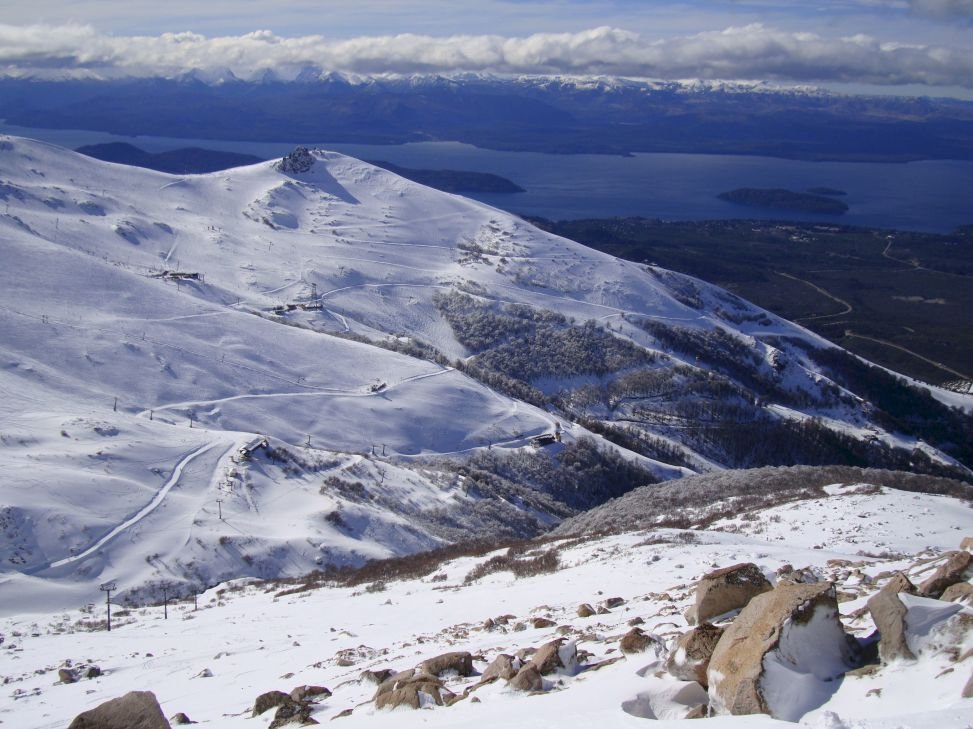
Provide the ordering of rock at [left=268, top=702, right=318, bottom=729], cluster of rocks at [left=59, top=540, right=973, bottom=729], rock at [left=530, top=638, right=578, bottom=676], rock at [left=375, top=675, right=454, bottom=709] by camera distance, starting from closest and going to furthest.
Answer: cluster of rocks at [left=59, top=540, right=973, bottom=729] < rock at [left=375, top=675, right=454, bottom=709] < rock at [left=530, top=638, right=578, bottom=676] < rock at [left=268, top=702, right=318, bottom=729]

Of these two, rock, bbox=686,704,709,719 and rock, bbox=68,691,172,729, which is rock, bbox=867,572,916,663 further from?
rock, bbox=68,691,172,729

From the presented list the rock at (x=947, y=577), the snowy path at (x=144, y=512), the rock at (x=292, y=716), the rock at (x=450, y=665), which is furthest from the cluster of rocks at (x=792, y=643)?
the snowy path at (x=144, y=512)

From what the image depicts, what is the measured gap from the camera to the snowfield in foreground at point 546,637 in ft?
24.4

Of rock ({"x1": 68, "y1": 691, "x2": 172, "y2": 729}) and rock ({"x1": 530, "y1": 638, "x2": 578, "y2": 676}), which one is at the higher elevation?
rock ({"x1": 530, "y1": 638, "x2": 578, "y2": 676})

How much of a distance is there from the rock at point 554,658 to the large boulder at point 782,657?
2017 millimetres

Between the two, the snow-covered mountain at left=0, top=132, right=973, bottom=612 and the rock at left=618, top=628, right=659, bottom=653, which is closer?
the rock at left=618, top=628, right=659, bottom=653

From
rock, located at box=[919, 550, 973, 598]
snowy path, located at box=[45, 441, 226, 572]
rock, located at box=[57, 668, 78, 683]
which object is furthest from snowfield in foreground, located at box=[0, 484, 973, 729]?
snowy path, located at box=[45, 441, 226, 572]

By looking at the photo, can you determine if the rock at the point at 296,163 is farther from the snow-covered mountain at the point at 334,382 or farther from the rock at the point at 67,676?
the rock at the point at 67,676

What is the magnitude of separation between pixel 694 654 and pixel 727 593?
1970 mm

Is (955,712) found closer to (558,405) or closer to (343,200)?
(558,405)

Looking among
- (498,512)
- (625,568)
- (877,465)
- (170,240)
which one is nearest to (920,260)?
(877,465)

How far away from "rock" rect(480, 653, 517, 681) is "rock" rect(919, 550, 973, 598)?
442 centimetres

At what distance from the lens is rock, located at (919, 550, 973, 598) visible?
29.3ft

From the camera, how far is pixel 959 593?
8.49 m
